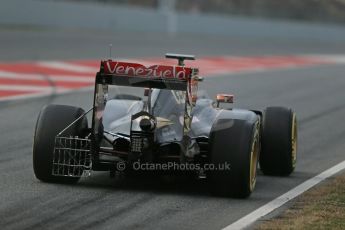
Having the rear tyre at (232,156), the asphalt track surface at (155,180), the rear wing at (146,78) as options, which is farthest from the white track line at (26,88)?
the rear tyre at (232,156)

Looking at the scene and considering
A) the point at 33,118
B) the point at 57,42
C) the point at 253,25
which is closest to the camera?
the point at 33,118

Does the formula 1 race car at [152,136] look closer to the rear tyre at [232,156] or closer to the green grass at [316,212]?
the rear tyre at [232,156]

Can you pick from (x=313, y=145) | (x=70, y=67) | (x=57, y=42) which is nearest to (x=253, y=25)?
(x=57, y=42)

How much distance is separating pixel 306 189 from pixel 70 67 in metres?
13.2

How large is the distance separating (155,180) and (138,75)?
109cm

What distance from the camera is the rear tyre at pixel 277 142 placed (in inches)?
380

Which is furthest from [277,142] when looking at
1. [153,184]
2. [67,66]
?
[67,66]

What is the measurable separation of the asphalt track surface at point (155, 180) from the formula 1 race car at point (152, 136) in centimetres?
21

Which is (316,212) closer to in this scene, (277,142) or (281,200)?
(281,200)

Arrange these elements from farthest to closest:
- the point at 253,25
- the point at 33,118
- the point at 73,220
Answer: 1. the point at 253,25
2. the point at 33,118
3. the point at 73,220

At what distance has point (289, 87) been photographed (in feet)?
68.2

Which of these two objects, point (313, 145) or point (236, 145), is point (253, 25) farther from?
point (236, 145)

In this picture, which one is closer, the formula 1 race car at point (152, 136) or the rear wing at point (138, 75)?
the formula 1 race car at point (152, 136)

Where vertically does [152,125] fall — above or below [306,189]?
above
